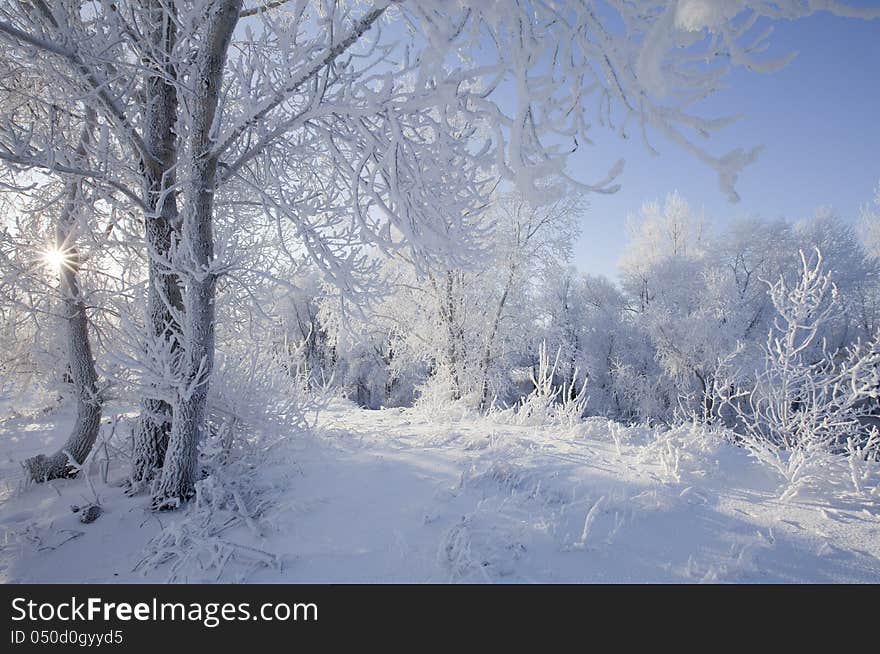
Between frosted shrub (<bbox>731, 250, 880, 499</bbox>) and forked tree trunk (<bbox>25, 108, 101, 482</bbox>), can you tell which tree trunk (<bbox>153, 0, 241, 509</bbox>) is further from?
frosted shrub (<bbox>731, 250, 880, 499</bbox>)

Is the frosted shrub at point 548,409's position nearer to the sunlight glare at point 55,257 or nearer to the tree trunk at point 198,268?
the tree trunk at point 198,268

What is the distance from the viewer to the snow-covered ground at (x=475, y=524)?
1875 mm

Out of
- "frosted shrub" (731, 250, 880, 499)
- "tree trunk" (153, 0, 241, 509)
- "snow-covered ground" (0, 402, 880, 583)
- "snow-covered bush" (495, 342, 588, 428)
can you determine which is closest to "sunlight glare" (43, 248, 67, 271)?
"tree trunk" (153, 0, 241, 509)

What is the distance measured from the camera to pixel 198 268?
A: 261cm

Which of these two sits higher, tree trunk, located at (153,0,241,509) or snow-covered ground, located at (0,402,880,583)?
tree trunk, located at (153,0,241,509)

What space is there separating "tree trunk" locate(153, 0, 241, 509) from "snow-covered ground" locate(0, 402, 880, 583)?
1.07ft

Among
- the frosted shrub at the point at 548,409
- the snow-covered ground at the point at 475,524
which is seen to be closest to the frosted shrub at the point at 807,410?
the snow-covered ground at the point at 475,524

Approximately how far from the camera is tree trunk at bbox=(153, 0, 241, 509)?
2645mm

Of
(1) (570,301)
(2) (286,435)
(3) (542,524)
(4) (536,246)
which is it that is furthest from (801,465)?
(1) (570,301)

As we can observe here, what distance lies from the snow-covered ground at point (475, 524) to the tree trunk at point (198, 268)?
325 mm
